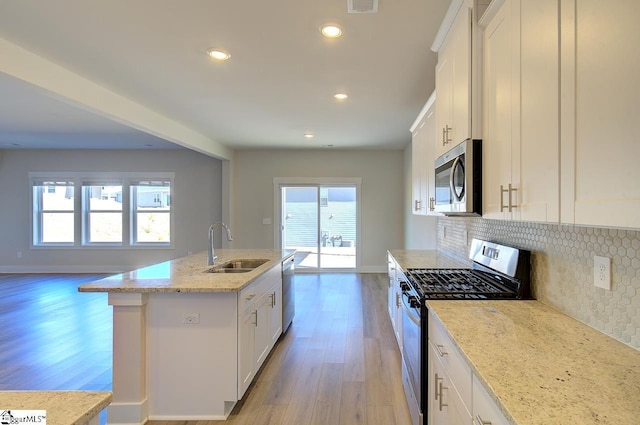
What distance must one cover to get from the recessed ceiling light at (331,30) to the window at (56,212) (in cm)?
746

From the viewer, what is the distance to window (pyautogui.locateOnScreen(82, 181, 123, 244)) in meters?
7.28

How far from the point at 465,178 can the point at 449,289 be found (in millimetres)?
632

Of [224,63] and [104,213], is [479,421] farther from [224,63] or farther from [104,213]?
[104,213]

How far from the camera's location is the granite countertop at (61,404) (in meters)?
0.73

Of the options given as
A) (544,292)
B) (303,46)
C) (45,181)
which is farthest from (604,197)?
(45,181)

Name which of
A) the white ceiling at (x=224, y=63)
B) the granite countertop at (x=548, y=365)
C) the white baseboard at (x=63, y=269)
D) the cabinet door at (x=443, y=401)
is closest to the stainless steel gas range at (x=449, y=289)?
the cabinet door at (x=443, y=401)

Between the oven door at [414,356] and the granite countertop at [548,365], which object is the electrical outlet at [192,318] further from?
the granite countertop at [548,365]

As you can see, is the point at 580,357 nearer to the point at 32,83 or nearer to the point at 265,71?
the point at 265,71

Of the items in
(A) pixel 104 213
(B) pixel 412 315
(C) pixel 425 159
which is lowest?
(B) pixel 412 315

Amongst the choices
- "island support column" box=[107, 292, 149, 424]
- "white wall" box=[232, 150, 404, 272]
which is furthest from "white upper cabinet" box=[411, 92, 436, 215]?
"white wall" box=[232, 150, 404, 272]

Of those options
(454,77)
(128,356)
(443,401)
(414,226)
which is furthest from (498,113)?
(414,226)

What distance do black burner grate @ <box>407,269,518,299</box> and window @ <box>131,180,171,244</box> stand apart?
6.38m

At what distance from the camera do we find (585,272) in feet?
4.39

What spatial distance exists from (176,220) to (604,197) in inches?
294
